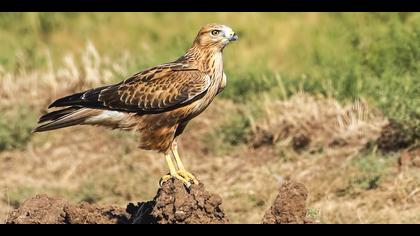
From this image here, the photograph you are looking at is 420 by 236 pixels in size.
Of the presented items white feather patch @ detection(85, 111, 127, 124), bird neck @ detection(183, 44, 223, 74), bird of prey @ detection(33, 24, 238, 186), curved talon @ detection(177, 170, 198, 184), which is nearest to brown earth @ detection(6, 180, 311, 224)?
curved talon @ detection(177, 170, 198, 184)

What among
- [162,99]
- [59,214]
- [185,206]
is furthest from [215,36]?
[59,214]

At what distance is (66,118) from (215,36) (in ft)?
4.70

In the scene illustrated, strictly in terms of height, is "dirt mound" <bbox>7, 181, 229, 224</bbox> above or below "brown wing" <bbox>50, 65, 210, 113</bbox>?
below

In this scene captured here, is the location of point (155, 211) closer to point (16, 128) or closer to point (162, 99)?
point (162, 99)

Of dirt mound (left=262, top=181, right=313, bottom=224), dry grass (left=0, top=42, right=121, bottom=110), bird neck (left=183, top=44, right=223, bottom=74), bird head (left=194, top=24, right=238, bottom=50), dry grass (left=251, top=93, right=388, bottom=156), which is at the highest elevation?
bird head (left=194, top=24, right=238, bottom=50)

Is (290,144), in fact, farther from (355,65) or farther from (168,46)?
(168,46)

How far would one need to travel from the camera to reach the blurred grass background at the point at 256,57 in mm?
11469

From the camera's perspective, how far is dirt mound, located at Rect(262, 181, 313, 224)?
7.23 m

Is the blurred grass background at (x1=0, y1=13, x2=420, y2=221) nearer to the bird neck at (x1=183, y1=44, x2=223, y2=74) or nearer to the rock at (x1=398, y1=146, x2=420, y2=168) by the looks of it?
the rock at (x1=398, y1=146, x2=420, y2=168)

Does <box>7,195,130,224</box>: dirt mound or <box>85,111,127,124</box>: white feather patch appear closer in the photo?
<box>7,195,130,224</box>: dirt mound

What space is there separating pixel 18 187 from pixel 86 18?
6154 mm

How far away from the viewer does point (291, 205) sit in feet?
23.7

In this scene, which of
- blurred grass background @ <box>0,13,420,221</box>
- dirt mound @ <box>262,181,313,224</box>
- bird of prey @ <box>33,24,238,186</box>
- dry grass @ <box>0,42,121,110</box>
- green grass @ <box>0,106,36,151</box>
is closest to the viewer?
dirt mound @ <box>262,181,313,224</box>
